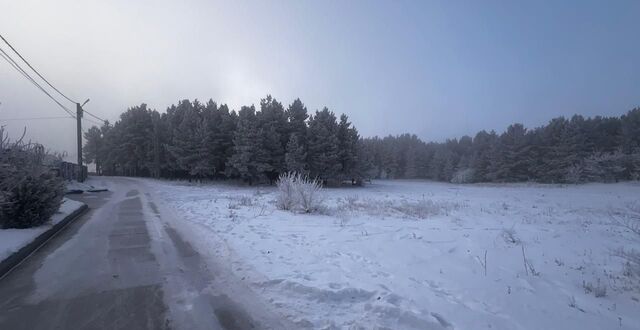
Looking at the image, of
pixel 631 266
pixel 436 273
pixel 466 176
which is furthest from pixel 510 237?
pixel 466 176

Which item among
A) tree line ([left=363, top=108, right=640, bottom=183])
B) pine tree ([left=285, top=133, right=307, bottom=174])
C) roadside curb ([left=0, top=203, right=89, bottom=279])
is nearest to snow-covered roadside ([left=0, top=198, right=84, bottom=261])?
roadside curb ([left=0, top=203, right=89, bottom=279])

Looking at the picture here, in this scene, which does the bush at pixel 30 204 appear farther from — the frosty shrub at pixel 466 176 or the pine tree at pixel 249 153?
the frosty shrub at pixel 466 176

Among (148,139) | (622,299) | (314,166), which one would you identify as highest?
(148,139)

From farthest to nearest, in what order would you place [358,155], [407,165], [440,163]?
[407,165] < [440,163] < [358,155]

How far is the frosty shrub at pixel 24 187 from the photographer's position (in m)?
8.80

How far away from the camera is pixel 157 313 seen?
4473 mm

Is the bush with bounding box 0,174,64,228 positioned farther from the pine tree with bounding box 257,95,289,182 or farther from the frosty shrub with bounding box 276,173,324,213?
the pine tree with bounding box 257,95,289,182

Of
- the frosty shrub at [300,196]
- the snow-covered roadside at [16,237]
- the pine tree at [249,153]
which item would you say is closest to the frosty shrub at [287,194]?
the frosty shrub at [300,196]

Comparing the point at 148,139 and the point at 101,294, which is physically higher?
the point at 148,139

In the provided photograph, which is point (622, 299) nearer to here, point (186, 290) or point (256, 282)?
point (256, 282)

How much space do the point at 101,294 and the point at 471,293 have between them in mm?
5604

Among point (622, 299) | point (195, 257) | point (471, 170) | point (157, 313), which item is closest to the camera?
point (157, 313)

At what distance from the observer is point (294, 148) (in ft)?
131

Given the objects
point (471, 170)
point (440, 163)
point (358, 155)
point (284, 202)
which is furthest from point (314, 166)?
point (440, 163)
